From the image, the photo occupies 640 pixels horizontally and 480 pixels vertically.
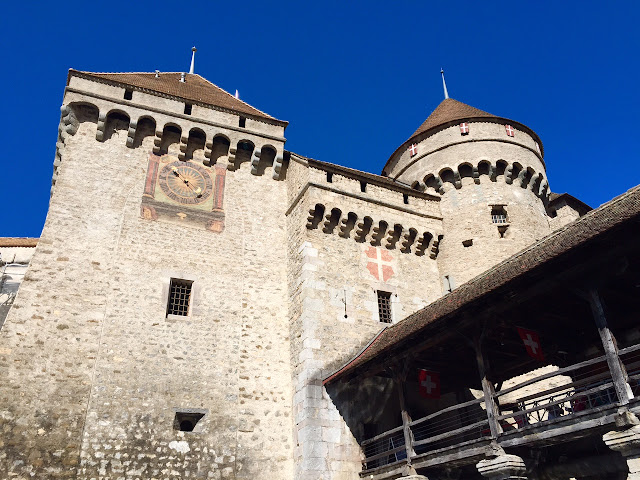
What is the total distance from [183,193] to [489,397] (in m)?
9.73

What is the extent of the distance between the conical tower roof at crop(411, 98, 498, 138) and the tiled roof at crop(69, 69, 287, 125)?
5745 mm

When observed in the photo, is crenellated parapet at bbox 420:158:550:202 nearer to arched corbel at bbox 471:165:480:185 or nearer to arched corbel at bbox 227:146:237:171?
arched corbel at bbox 471:165:480:185

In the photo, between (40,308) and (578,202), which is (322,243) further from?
(578,202)

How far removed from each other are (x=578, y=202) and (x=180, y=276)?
15503mm

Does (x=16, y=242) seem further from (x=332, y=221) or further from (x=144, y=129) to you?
(x=332, y=221)

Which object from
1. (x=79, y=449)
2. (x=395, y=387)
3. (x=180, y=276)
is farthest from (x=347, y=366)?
(x=79, y=449)

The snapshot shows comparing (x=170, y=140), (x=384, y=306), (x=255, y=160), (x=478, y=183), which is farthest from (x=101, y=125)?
(x=478, y=183)

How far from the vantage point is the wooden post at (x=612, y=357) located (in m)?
7.21

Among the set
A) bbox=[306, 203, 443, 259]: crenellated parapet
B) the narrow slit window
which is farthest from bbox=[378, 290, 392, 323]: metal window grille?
the narrow slit window

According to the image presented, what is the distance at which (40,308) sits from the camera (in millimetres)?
11773

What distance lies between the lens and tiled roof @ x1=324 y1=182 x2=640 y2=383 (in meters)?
7.48

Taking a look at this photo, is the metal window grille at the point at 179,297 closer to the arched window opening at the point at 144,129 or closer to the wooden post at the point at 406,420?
the arched window opening at the point at 144,129

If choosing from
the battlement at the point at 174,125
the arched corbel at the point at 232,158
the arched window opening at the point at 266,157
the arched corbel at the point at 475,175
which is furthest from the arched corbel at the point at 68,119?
the arched corbel at the point at 475,175

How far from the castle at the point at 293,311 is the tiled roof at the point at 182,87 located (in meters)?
0.15
